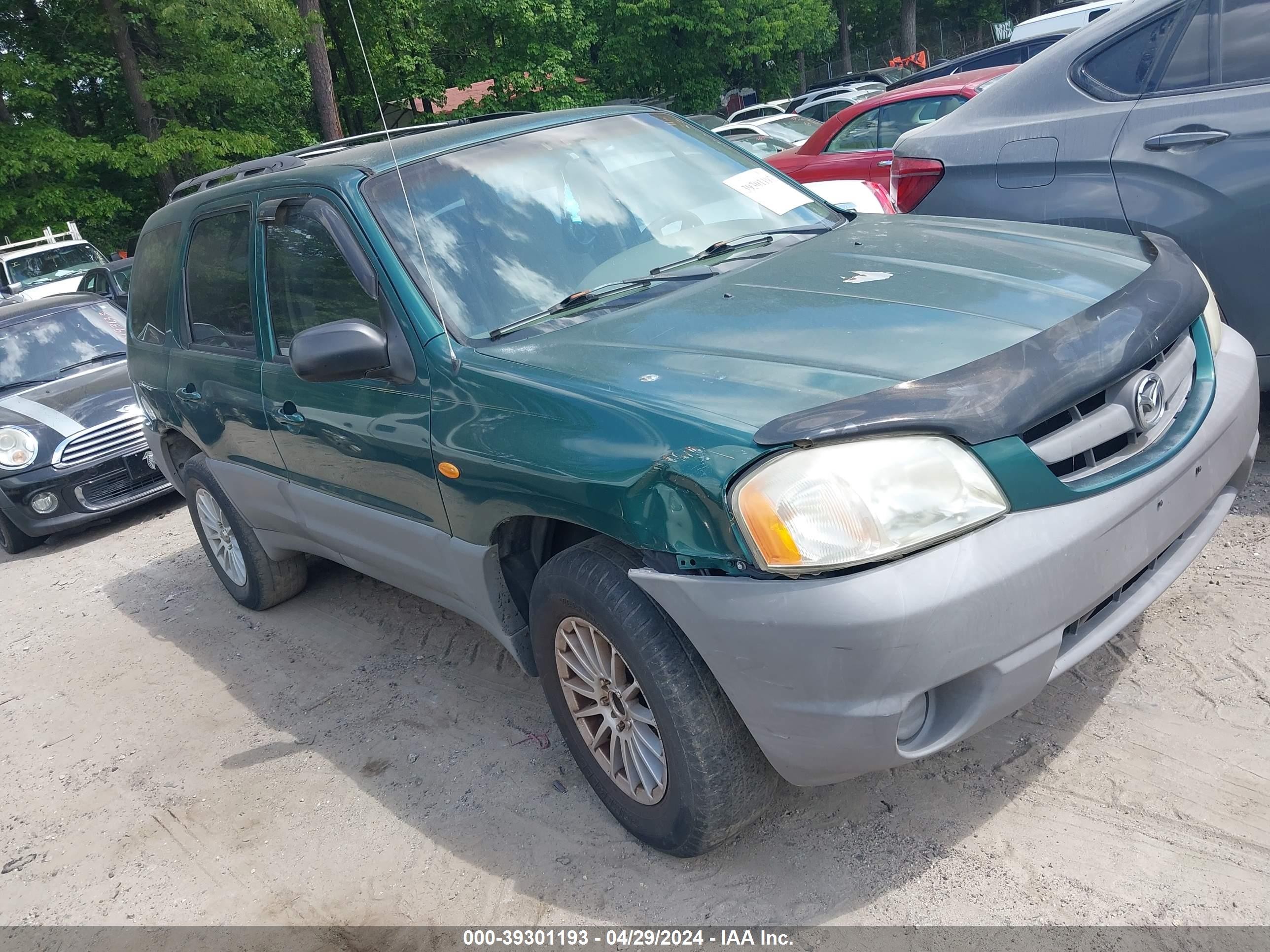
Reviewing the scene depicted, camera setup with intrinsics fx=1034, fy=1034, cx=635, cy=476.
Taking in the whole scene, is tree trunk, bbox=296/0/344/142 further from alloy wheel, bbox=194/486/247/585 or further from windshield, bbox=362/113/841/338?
windshield, bbox=362/113/841/338

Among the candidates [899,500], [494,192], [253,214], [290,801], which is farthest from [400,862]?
[253,214]

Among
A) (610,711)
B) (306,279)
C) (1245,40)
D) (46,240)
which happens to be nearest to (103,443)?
(306,279)

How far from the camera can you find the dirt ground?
2.48 metres

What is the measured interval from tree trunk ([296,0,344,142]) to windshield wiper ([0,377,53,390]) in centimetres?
1100

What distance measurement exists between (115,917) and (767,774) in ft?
6.55

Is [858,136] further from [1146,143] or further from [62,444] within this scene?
[62,444]

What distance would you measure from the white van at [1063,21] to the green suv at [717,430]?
12.3 meters

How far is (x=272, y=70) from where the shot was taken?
25.7m

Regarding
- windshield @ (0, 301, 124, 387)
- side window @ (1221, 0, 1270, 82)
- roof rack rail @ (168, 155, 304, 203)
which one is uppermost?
roof rack rail @ (168, 155, 304, 203)

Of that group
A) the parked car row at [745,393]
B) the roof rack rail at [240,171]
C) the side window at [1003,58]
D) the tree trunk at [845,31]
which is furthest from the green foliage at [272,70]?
the parked car row at [745,393]

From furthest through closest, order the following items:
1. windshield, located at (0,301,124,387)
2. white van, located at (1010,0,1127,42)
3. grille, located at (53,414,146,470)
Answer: white van, located at (1010,0,1127,42)
windshield, located at (0,301,124,387)
grille, located at (53,414,146,470)

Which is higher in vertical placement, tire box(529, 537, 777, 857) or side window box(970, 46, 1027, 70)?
side window box(970, 46, 1027, 70)

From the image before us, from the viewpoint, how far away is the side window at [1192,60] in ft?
13.1

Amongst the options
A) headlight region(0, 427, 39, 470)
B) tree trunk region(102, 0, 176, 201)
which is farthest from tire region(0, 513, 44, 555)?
tree trunk region(102, 0, 176, 201)
